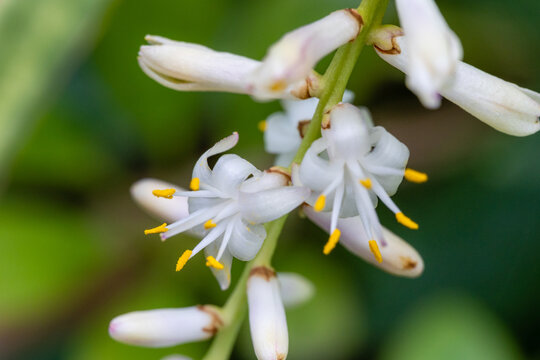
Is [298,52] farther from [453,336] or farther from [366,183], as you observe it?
[453,336]

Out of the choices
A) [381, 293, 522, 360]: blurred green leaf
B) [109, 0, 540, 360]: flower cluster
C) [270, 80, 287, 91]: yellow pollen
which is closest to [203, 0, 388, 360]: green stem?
[109, 0, 540, 360]: flower cluster

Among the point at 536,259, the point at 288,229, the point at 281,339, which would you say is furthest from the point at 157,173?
the point at 281,339

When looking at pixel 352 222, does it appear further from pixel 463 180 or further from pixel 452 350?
pixel 463 180

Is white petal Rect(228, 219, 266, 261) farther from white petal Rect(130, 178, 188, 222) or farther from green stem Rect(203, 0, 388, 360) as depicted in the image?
white petal Rect(130, 178, 188, 222)

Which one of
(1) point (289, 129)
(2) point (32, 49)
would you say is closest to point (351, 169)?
(1) point (289, 129)

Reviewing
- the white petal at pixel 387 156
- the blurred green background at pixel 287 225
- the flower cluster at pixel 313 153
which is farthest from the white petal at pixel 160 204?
the blurred green background at pixel 287 225
